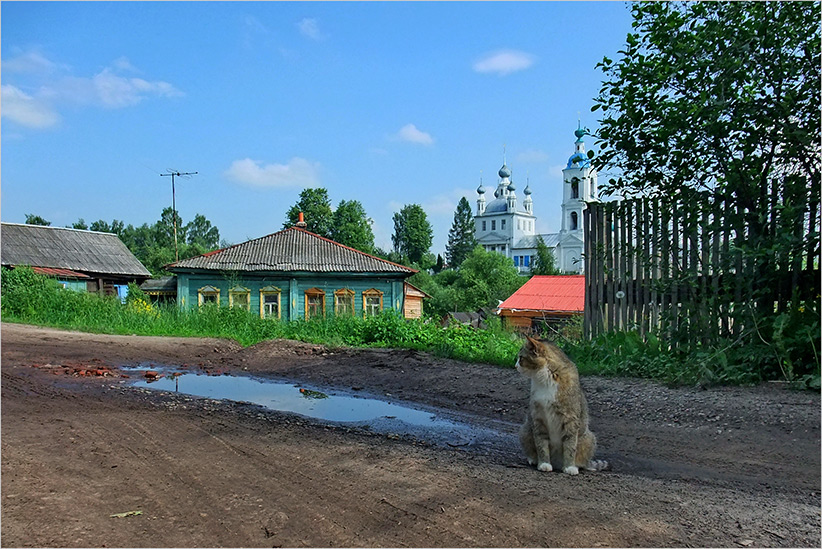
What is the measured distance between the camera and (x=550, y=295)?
30.6 m

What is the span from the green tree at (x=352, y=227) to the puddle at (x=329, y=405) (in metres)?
47.2

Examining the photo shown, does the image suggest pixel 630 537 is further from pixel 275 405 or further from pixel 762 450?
pixel 275 405

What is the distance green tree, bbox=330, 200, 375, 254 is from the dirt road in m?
50.1

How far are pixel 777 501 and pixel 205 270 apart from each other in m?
25.3

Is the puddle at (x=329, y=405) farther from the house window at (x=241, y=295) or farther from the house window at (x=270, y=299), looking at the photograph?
the house window at (x=270, y=299)

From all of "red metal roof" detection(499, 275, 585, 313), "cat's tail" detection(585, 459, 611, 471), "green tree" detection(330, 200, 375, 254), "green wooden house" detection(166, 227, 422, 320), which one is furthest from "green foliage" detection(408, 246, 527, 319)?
"cat's tail" detection(585, 459, 611, 471)

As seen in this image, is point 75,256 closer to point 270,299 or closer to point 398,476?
point 270,299

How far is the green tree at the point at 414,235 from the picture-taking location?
105 m

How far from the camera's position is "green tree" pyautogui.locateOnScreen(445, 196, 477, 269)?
117938mm

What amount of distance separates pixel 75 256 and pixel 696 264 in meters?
36.1

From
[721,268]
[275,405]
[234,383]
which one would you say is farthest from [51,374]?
[721,268]

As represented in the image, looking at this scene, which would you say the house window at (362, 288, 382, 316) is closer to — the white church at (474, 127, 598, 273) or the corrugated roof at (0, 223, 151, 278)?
the corrugated roof at (0, 223, 151, 278)

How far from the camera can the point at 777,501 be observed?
390 cm

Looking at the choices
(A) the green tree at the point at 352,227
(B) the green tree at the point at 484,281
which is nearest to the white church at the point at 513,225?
(B) the green tree at the point at 484,281
